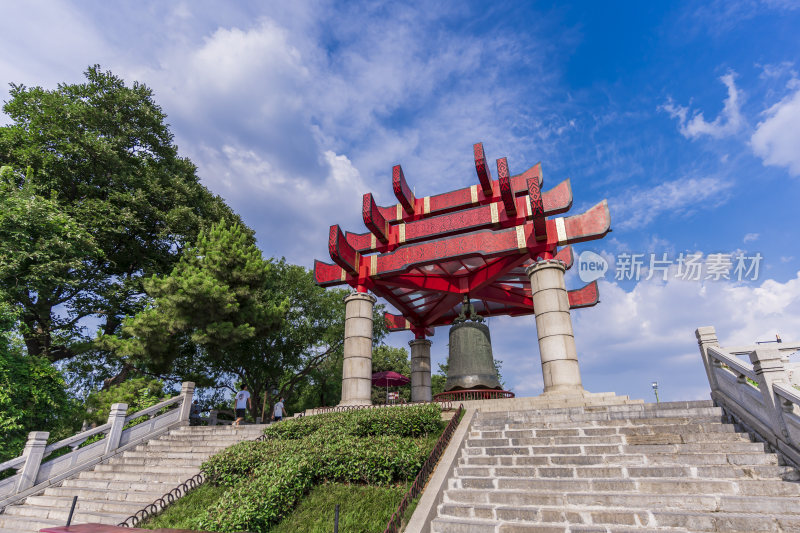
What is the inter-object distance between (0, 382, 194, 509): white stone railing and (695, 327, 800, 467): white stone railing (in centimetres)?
1499

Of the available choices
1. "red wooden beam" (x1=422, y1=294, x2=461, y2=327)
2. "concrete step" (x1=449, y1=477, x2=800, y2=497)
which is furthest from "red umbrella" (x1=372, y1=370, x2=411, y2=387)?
"concrete step" (x1=449, y1=477, x2=800, y2=497)

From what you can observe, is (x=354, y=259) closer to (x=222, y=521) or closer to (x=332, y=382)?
(x=222, y=521)

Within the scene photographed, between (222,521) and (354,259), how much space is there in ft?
33.4

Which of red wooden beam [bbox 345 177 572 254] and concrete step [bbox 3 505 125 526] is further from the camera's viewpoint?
red wooden beam [bbox 345 177 572 254]

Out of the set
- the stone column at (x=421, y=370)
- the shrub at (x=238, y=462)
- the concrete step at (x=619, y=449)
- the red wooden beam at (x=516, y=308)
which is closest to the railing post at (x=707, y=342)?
the concrete step at (x=619, y=449)

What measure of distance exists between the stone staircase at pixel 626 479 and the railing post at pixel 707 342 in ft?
2.68

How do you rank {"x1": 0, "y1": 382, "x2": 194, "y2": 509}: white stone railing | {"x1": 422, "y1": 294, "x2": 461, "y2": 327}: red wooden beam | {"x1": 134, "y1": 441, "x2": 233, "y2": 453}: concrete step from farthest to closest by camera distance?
{"x1": 422, "y1": 294, "x2": 461, "y2": 327}: red wooden beam
{"x1": 134, "y1": 441, "x2": 233, "y2": 453}: concrete step
{"x1": 0, "y1": 382, "x2": 194, "y2": 509}: white stone railing

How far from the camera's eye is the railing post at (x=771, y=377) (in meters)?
6.28

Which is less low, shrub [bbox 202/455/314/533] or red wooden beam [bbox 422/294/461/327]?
red wooden beam [bbox 422/294/461/327]

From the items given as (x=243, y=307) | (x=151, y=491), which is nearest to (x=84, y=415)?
(x=243, y=307)

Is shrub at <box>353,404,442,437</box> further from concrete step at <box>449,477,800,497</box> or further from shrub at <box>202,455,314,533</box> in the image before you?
concrete step at <box>449,477,800,497</box>

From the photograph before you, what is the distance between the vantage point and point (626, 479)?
19.6ft

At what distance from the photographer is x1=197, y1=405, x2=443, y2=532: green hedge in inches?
264

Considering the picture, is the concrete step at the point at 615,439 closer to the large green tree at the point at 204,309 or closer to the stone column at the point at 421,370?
the large green tree at the point at 204,309
